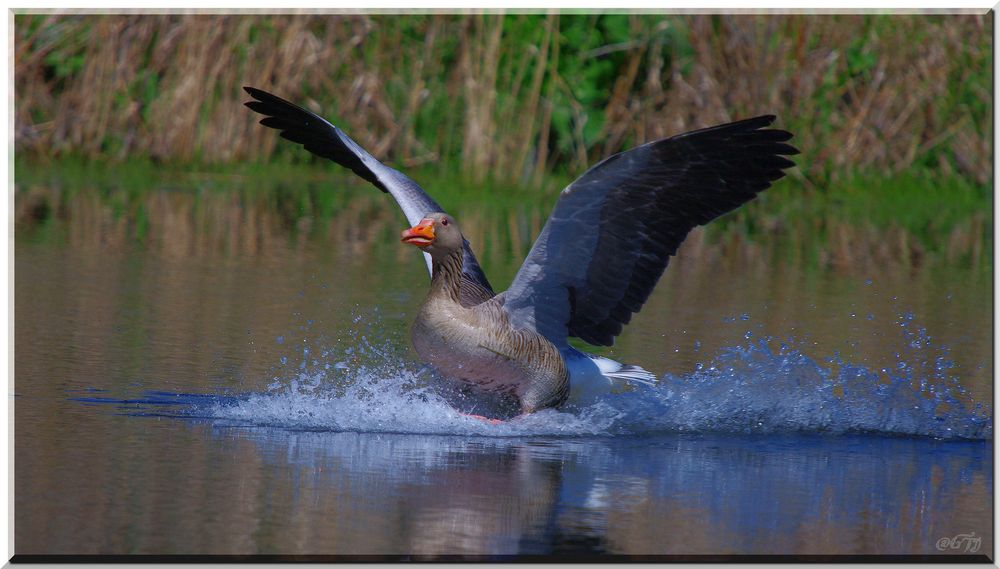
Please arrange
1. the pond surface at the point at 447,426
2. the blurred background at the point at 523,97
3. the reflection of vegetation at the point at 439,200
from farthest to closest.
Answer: the blurred background at the point at 523,97, the reflection of vegetation at the point at 439,200, the pond surface at the point at 447,426

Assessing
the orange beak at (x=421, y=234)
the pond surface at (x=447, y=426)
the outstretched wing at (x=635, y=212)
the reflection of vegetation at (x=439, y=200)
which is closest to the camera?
the pond surface at (x=447, y=426)

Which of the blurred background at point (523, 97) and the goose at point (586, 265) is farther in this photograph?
the blurred background at point (523, 97)

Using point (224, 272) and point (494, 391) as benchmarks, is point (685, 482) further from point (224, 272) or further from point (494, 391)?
point (224, 272)

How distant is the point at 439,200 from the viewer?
A: 15961mm

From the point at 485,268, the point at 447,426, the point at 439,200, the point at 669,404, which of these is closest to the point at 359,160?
the point at 447,426

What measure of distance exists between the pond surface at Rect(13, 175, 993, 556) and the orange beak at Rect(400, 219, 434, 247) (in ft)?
2.47

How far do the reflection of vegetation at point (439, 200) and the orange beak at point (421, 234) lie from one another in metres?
4.58

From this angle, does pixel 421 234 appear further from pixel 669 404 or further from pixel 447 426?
pixel 669 404

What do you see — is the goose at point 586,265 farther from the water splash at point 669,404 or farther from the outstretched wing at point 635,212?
the water splash at point 669,404

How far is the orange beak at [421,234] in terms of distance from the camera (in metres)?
7.77

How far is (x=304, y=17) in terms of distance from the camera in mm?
16844

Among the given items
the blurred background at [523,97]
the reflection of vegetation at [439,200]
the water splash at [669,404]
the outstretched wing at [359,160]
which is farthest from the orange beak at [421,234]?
the blurred background at [523,97]

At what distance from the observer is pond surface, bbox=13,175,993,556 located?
5703 millimetres

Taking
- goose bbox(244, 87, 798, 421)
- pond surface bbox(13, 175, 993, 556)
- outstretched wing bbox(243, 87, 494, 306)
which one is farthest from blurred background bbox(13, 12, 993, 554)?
outstretched wing bbox(243, 87, 494, 306)
